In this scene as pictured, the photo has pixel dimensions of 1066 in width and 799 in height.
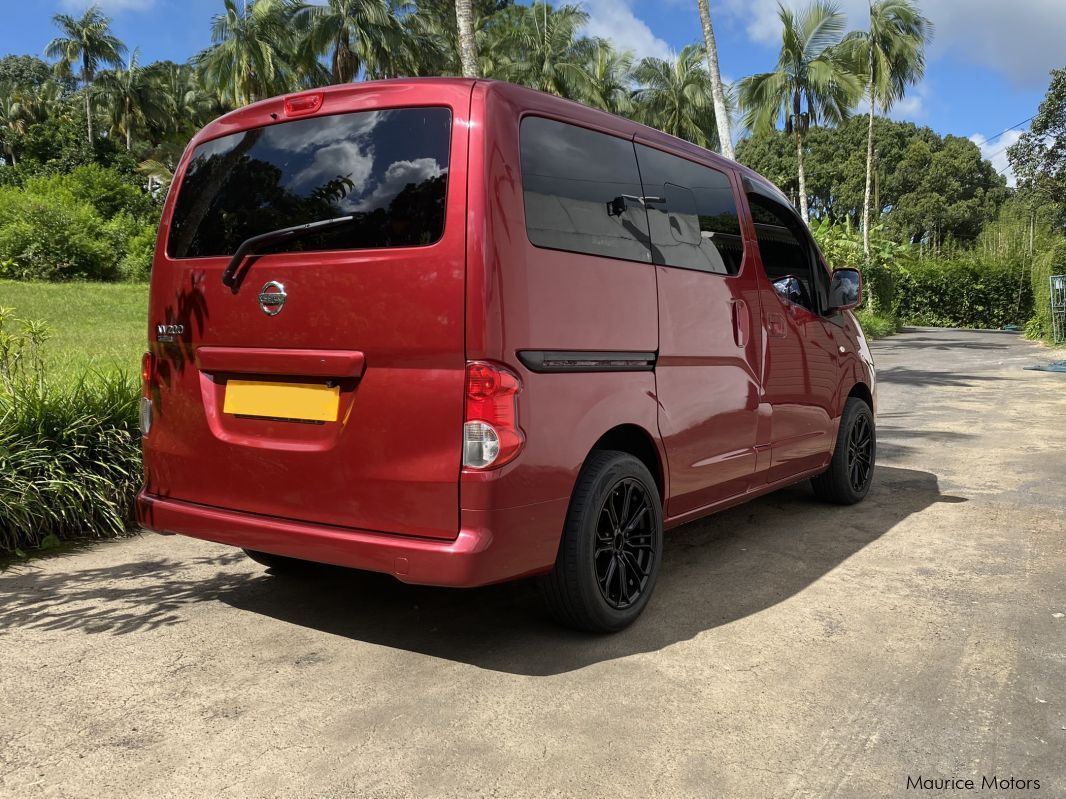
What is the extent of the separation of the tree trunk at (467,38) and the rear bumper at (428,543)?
7.27 meters

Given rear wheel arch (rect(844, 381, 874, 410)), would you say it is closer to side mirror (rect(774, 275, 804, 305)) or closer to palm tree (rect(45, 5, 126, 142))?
side mirror (rect(774, 275, 804, 305))

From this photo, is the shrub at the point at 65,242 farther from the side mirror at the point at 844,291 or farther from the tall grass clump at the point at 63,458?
the side mirror at the point at 844,291

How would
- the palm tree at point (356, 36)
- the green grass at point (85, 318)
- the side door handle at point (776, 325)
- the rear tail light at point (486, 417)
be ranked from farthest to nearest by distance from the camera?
the palm tree at point (356, 36), the green grass at point (85, 318), the side door handle at point (776, 325), the rear tail light at point (486, 417)

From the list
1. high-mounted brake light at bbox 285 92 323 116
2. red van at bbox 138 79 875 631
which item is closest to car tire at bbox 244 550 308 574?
red van at bbox 138 79 875 631

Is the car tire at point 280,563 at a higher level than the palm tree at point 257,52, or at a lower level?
lower

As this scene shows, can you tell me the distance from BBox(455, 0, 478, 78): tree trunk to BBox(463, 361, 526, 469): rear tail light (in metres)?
7.37

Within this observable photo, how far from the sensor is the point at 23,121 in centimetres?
5650

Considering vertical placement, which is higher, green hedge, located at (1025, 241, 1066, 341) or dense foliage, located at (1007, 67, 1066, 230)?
dense foliage, located at (1007, 67, 1066, 230)

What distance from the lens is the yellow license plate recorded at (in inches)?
124

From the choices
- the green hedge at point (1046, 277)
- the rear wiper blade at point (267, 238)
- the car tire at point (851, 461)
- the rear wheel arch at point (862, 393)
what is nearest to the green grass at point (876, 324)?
the green hedge at point (1046, 277)

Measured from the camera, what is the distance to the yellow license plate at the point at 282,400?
3.14 meters

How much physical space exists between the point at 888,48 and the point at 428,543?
32.6 m

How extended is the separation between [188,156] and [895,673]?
11.3 ft

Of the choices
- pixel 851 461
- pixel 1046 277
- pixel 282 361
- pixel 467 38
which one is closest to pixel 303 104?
pixel 282 361
